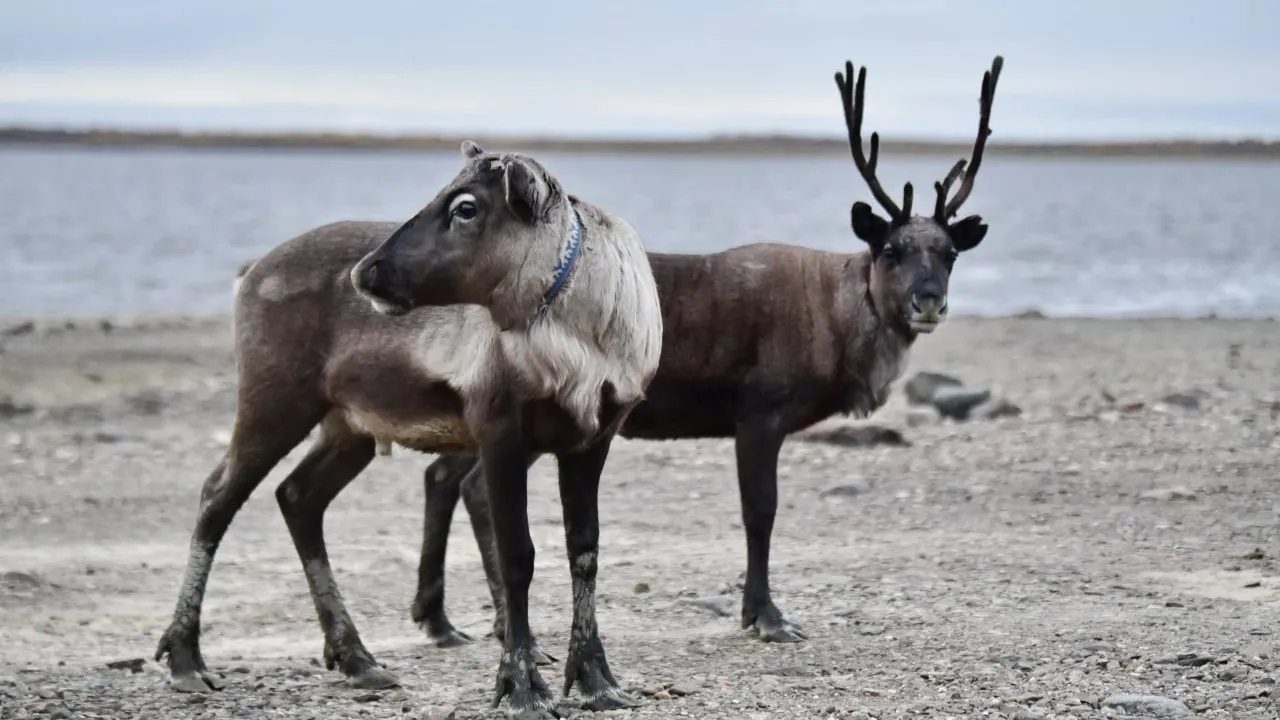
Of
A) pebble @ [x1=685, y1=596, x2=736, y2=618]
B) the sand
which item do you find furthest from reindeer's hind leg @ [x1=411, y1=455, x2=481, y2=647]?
pebble @ [x1=685, y1=596, x2=736, y2=618]

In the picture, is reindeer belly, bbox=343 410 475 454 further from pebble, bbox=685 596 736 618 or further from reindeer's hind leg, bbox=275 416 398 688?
pebble, bbox=685 596 736 618

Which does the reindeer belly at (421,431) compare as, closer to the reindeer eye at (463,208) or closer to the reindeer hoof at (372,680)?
the reindeer eye at (463,208)

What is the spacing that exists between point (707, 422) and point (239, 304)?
2.66 meters

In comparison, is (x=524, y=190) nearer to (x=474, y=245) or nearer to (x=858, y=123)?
(x=474, y=245)

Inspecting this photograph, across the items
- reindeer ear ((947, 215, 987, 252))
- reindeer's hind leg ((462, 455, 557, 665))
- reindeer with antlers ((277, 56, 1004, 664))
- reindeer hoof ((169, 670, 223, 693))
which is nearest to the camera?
reindeer hoof ((169, 670, 223, 693))

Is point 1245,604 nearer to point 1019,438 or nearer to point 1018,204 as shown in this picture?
point 1019,438

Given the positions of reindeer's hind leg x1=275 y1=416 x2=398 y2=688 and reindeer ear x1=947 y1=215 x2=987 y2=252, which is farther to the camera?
reindeer ear x1=947 y1=215 x2=987 y2=252

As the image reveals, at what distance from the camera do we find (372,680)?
8.02m

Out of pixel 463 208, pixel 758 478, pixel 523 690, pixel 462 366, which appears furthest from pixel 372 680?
pixel 758 478

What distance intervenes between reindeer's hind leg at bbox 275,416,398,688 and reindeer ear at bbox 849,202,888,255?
2914 millimetres

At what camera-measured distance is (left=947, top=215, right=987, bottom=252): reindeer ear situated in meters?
9.83

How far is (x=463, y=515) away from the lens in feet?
42.7

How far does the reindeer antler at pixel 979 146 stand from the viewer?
9.90m

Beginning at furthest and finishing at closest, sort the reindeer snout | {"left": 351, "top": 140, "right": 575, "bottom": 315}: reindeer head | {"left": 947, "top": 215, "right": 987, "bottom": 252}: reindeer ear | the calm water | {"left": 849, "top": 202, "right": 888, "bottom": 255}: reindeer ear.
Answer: the calm water < {"left": 947, "top": 215, "right": 987, "bottom": 252}: reindeer ear < {"left": 849, "top": 202, "right": 888, "bottom": 255}: reindeer ear < the reindeer snout < {"left": 351, "top": 140, "right": 575, "bottom": 315}: reindeer head
